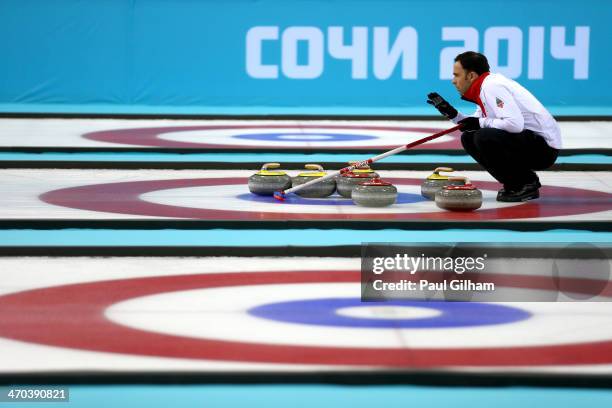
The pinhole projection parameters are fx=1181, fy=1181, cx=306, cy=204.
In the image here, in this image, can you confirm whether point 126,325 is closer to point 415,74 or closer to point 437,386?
point 437,386

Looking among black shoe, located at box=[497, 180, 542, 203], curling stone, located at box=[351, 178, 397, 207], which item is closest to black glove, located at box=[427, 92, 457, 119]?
curling stone, located at box=[351, 178, 397, 207]

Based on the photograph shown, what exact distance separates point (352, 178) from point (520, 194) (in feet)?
3.43

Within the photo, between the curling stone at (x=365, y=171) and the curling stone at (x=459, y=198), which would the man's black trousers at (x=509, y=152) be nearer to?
the curling stone at (x=459, y=198)

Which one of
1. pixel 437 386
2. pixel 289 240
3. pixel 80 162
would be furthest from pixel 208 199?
pixel 437 386

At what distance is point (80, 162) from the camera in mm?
9219

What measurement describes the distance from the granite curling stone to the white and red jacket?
63cm

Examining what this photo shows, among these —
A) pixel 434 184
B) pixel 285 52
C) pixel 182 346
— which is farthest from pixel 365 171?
pixel 285 52

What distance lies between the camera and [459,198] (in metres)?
6.79

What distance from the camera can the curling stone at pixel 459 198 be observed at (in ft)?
22.3

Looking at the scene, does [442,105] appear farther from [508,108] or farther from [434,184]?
[434,184]

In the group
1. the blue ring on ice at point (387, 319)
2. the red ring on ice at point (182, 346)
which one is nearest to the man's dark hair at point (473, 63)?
the blue ring on ice at point (387, 319)

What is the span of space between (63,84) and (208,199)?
7.67 m

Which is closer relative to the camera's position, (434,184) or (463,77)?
(463,77)

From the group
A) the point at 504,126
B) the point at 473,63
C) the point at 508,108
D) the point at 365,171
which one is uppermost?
the point at 473,63
